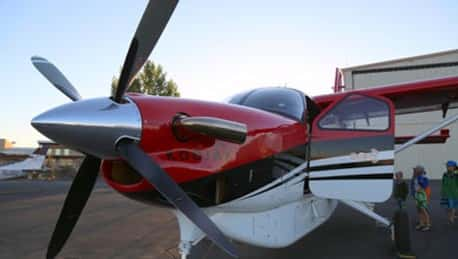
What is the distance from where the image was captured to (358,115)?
476 centimetres

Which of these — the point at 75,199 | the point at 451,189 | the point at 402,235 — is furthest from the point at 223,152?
the point at 451,189

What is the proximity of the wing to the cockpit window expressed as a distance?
1167 millimetres

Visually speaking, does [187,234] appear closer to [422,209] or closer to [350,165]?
[350,165]

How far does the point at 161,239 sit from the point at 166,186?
4.47m

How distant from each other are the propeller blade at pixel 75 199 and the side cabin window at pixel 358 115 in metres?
2.66

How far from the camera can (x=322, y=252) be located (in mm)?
5660

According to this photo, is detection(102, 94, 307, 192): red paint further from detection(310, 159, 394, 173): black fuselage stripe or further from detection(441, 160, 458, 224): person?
detection(441, 160, 458, 224): person

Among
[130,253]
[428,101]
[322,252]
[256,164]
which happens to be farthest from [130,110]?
[428,101]

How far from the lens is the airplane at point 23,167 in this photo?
3400 cm

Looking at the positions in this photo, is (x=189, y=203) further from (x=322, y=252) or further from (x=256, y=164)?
(x=322, y=252)

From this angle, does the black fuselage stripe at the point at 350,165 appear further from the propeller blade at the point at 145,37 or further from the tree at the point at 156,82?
the tree at the point at 156,82

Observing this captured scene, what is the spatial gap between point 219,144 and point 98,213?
831cm

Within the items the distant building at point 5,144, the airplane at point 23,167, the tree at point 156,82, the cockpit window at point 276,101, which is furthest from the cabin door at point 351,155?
the distant building at point 5,144

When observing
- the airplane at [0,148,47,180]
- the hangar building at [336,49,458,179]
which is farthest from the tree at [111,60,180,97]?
the hangar building at [336,49,458,179]
